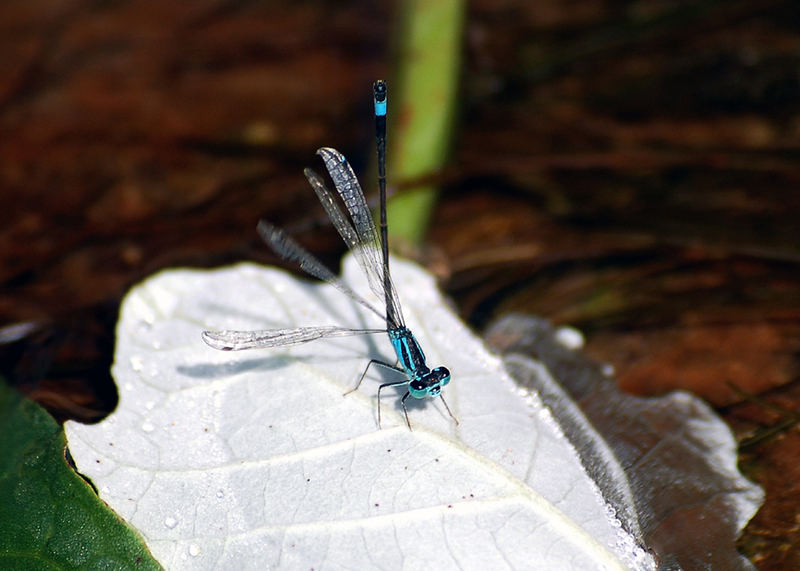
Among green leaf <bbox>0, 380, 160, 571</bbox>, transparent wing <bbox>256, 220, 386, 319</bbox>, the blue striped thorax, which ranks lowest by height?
green leaf <bbox>0, 380, 160, 571</bbox>

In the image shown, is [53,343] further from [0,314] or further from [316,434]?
[316,434]

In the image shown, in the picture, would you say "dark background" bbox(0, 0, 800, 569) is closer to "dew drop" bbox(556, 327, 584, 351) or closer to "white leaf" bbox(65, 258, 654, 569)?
"dew drop" bbox(556, 327, 584, 351)

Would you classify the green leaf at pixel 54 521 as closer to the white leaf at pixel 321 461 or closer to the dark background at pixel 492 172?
the white leaf at pixel 321 461

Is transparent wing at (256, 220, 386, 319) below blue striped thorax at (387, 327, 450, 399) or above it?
above

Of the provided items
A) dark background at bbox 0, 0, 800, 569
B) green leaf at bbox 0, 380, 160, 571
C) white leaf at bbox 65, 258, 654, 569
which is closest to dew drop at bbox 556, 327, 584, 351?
dark background at bbox 0, 0, 800, 569

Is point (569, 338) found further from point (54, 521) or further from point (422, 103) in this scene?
point (54, 521)

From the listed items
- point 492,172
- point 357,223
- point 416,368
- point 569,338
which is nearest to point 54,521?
point 416,368
